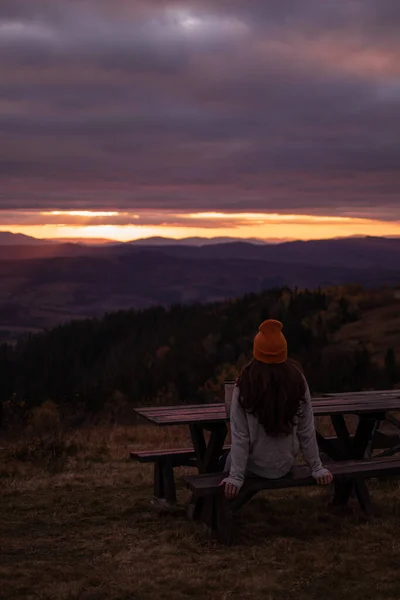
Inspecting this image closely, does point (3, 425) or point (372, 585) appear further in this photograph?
point (3, 425)

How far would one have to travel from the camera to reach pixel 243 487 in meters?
6.09

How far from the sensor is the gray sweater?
19.5 ft

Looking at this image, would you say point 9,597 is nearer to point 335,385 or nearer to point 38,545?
point 38,545

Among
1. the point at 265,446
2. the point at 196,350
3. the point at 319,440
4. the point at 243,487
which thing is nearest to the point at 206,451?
the point at 243,487

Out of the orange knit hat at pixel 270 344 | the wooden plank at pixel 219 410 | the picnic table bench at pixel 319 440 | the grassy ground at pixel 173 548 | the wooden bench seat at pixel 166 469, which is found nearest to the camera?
the grassy ground at pixel 173 548

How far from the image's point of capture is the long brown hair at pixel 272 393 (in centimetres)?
585

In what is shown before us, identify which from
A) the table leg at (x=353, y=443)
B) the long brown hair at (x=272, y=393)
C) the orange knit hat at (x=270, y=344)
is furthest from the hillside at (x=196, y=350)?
the orange knit hat at (x=270, y=344)

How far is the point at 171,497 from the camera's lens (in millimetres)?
7477

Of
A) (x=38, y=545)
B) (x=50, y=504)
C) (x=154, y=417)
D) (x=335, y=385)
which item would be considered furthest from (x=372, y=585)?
(x=335, y=385)

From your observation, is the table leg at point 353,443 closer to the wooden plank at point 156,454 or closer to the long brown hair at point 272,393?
the wooden plank at point 156,454

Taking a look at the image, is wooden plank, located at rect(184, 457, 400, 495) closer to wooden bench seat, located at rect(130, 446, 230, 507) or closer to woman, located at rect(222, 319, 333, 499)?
woman, located at rect(222, 319, 333, 499)

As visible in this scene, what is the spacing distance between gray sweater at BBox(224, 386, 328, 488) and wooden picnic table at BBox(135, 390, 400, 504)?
21.2 inches

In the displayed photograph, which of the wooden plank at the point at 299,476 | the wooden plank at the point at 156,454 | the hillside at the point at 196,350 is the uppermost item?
the wooden plank at the point at 299,476

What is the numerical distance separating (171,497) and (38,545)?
1601 mm
